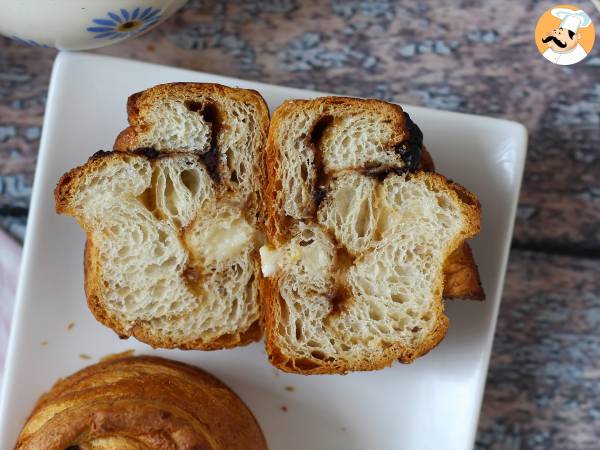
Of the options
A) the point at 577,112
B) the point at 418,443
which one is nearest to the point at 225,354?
the point at 418,443

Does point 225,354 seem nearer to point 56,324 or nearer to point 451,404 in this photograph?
point 56,324

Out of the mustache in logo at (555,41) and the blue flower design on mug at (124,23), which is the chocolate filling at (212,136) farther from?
the mustache in logo at (555,41)

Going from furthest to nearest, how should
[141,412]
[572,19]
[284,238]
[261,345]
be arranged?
[572,19]
[261,345]
[284,238]
[141,412]

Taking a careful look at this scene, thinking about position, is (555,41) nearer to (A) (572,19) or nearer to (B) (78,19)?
(A) (572,19)

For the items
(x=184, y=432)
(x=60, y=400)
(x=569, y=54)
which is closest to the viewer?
(x=184, y=432)

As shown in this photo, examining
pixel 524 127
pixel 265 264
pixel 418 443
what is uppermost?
pixel 524 127

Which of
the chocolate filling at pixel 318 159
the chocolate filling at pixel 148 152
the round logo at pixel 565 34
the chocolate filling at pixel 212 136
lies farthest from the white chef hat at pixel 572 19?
the chocolate filling at pixel 148 152

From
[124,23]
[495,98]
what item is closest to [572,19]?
[495,98]
